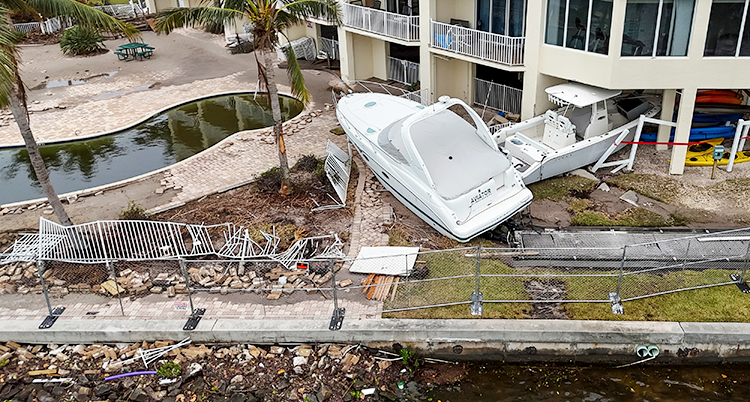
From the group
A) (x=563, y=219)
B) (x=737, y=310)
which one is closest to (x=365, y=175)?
(x=563, y=219)

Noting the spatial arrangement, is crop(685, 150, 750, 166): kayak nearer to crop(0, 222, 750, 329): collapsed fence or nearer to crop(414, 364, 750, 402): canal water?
crop(0, 222, 750, 329): collapsed fence

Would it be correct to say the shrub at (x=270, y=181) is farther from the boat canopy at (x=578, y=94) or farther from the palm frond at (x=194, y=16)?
the boat canopy at (x=578, y=94)

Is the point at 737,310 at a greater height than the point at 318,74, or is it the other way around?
the point at 318,74

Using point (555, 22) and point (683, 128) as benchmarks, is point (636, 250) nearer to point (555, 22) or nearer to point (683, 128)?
point (683, 128)

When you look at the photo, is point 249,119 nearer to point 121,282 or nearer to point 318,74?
point 318,74

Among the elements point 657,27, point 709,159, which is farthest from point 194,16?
point 709,159

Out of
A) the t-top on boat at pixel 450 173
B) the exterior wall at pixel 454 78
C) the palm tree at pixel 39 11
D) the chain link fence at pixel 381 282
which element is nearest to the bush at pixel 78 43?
the exterior wall at pixel 454 78

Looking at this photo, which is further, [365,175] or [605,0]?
[365,175]
